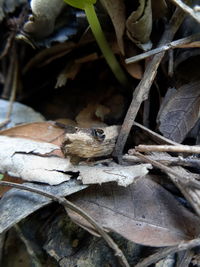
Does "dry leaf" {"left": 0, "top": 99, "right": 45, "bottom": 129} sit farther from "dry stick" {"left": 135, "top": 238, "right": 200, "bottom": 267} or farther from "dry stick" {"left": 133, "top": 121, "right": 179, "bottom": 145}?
"dry stick" {"left": 135, "top": 238, "right": 200, "bottom": 267}

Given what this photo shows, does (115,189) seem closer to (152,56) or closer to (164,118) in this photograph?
(164,118)

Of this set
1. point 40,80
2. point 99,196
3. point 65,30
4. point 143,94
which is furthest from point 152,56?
point 40,80

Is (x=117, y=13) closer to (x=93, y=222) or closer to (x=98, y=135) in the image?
(x=98, y=135)

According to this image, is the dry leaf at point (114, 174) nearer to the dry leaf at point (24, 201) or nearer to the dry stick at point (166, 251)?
the dry leaf at point (24, 201)

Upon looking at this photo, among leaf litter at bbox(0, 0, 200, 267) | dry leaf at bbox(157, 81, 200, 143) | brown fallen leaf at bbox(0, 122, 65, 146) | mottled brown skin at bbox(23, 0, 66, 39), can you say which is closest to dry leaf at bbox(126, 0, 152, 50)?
leaf litter at bbox(0, 0, 200, 267)

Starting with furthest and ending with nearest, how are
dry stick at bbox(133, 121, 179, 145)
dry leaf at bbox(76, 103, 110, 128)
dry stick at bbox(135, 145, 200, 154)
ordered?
dry leaf at bbox(76, 103, 110, 128), dry stick at bbox(133, 121, 179, 145), dry stick at bbox(135, 145, 200, 154)

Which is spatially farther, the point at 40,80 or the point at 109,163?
the point at 40,80
